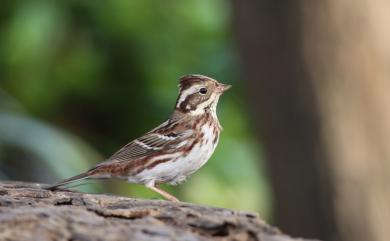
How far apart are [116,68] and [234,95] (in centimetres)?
166

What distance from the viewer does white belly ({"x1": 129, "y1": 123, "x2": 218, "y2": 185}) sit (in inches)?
261

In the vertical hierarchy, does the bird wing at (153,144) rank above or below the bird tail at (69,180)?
above

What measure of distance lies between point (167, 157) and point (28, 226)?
9.92ft

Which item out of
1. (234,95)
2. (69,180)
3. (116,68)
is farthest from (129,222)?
(234,95)

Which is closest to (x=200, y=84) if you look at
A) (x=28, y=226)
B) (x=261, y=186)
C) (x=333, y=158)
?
(x=333, y=158)

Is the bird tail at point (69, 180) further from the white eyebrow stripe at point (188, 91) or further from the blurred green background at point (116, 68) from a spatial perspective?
the blurred green background at point (116, 68)

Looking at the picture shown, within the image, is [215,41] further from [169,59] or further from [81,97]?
[81,97]

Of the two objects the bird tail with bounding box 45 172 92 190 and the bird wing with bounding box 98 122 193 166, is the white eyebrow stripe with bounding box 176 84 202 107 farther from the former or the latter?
the bird tail with bounding box 45 172 92 190

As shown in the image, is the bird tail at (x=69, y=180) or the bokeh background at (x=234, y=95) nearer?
the bird tail at (x=69, y=180)

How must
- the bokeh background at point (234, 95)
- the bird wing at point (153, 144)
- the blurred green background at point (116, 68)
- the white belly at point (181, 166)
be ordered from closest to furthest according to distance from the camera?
the white belly at point (181, 166)
the bird wing at point (153, 144)
the bokeh background at point (234, 95)
the blurred green background at point (116, 68)

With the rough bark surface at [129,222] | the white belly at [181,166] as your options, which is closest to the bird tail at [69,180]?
the white belly at [181,166]

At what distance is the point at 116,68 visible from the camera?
14.1 metres

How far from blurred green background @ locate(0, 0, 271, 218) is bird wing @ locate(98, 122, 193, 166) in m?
6.20

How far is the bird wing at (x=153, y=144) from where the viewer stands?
696 centimetres
